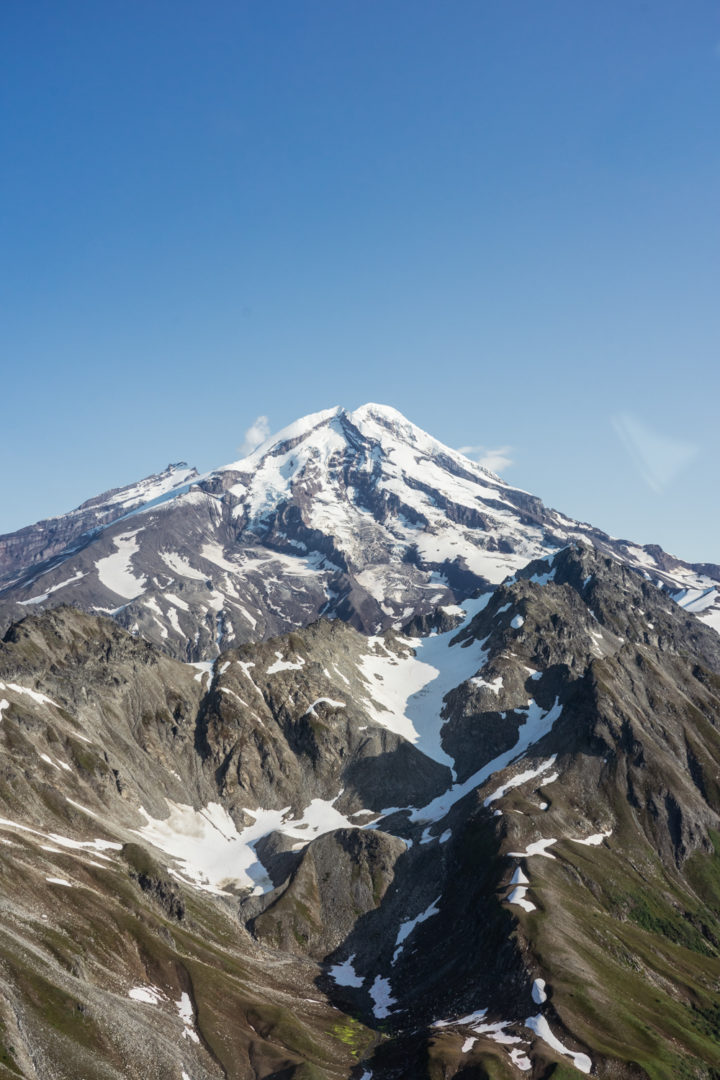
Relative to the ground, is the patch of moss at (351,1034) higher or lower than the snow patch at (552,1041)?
lower

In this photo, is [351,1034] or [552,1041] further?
[351,1034]

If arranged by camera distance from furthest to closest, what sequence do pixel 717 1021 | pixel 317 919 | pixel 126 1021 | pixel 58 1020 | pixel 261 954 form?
pixel 317 919
pixel 261 954
pixel 717 1021
pixel 126 1021
pixel 58 1020

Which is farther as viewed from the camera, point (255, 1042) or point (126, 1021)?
point (255, 1042)

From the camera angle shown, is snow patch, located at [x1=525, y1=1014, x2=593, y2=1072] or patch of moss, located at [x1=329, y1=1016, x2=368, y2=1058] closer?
snow patch, located at [x1=525, y1=1014, x2=593, y2=1072]

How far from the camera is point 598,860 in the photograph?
199 meters

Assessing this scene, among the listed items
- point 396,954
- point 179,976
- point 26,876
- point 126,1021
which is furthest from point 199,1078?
point 396,954

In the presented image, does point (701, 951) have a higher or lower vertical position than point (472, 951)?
higher

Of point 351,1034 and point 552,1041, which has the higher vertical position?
point 552,1041

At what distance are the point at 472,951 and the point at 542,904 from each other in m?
17.0

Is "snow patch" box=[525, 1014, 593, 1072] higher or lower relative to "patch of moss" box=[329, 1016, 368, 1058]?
higher

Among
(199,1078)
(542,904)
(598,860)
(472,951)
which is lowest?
(199,1078)

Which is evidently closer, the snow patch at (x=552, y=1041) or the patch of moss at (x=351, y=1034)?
the snow patch at (x=552, y=1041)

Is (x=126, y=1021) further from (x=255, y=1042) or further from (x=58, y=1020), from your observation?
(x=255, y=1042)

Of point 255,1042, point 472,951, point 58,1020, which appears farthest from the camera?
point 472,951
